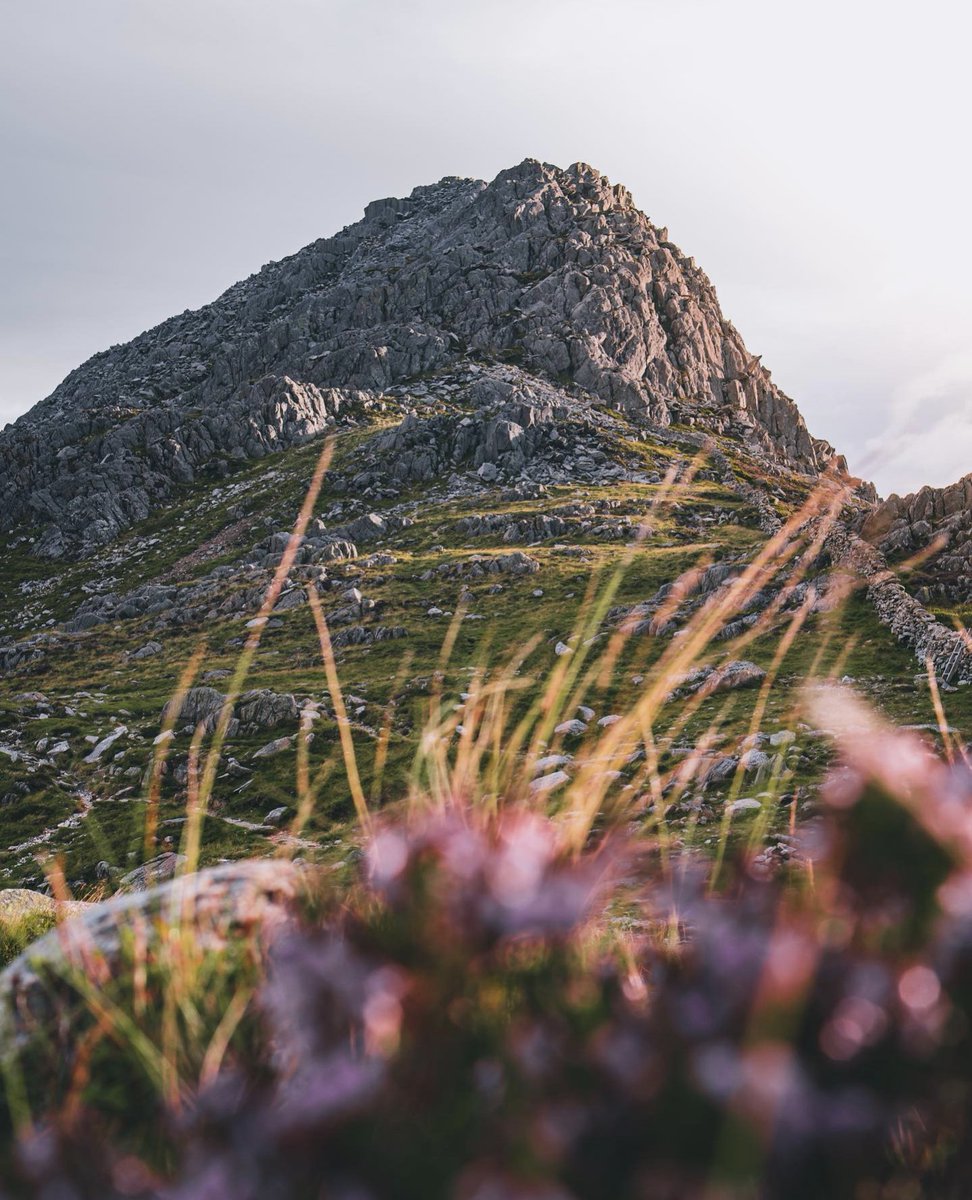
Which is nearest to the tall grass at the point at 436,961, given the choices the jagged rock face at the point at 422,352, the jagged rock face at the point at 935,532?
Result: the jagged rock face at the point at 935,532

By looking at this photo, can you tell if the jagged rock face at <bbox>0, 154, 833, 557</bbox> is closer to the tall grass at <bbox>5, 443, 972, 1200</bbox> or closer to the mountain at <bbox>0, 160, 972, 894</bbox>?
the mountain at <bbox>0, 160, 972, 894</bbox>

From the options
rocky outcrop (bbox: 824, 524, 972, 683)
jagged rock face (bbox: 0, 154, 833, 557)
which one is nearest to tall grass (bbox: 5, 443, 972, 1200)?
rocky outcrop (bbox: 824, 524, 972, 683)

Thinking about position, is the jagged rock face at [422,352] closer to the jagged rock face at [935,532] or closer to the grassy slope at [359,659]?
the grassy slope at [359,659]

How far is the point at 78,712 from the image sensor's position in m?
38.6

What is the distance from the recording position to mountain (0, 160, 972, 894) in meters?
21.8

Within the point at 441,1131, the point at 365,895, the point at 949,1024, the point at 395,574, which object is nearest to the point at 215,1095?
the point at 441,1131

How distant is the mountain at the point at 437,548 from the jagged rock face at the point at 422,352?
2.38ft

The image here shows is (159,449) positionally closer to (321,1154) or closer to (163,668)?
(163,668)

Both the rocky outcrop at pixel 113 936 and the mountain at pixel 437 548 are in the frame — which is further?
the mountain at pixel 437 548

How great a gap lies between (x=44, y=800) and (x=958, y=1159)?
109ft

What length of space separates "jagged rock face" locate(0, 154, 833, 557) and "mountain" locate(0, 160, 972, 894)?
73 centimetres

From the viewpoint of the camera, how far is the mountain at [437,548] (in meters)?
21.8

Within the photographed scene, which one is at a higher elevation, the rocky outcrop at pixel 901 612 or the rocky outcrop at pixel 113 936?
the rocky outcrop at pixel 113 936

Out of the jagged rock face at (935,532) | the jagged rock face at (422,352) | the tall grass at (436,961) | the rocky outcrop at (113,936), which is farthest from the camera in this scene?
the jagged rock face at (422,352)
